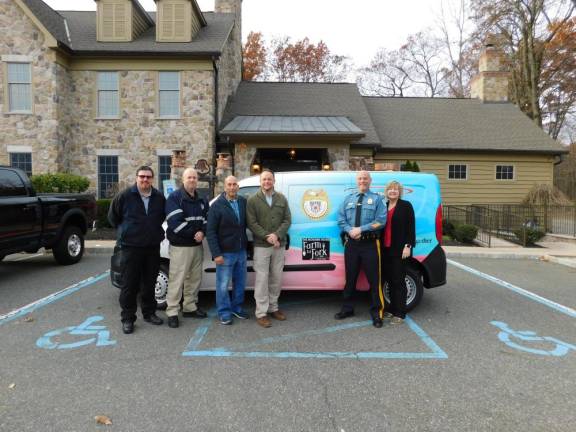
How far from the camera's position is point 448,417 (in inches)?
111

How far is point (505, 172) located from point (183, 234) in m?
18.6

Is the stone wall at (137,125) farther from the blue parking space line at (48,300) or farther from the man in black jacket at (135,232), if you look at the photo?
the man in black jacket at (135,232)

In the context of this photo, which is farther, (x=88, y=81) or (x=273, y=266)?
(x=88, y=81)

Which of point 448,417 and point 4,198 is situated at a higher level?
point 4,198

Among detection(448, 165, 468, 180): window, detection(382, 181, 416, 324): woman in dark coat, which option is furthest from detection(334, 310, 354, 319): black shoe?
detection(448, 165, 468, 180): window

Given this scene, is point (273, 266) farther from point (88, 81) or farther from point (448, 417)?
point (88, 81)

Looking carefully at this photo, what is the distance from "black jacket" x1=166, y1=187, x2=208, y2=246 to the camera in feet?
14.8

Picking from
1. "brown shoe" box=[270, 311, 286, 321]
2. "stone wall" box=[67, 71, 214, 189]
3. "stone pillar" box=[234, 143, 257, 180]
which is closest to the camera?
"brown shoe" box=[270, 311, 286, 321]

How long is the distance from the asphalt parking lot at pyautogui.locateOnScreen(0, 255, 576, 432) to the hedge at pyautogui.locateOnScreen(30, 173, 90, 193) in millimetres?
7635

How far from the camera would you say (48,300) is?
5633 millimetres

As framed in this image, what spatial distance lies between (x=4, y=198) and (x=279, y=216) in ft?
17.0

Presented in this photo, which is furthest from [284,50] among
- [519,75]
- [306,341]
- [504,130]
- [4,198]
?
[306,341]

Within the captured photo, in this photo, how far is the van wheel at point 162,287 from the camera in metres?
5.18

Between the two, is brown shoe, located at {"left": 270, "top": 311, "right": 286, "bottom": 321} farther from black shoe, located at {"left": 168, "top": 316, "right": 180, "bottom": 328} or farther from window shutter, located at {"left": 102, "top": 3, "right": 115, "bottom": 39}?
window shutter, located at {"left": 102, "top": 3, "right": 115, "bottom": 39}
